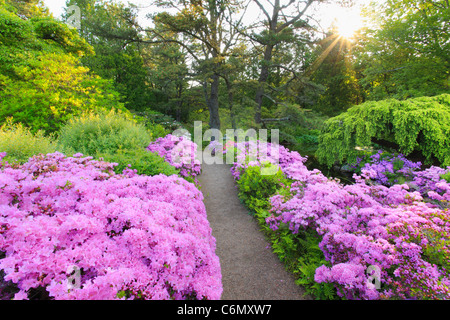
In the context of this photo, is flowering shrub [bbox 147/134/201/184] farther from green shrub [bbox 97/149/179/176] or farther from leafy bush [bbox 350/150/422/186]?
leafy bush [bbox 350/150/422/186]

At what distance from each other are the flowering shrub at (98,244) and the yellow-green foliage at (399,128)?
6.16 metres

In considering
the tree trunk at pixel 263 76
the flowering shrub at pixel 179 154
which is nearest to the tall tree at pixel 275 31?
the tree trunk at pixel 263 76

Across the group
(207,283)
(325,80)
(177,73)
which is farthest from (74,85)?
(325,80)

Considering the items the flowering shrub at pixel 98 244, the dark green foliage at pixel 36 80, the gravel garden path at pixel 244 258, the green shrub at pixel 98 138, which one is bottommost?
the gravel garden path at pixel 244 258

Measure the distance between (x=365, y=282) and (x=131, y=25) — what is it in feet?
40.2

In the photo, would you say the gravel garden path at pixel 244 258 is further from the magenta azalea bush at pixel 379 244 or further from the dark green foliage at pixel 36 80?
the dark green foliage at pixel 36 80

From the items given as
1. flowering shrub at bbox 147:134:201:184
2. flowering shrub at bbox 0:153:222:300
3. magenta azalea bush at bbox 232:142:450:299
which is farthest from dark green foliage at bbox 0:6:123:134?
magenta azalea bush at bbox 232:142:450:299

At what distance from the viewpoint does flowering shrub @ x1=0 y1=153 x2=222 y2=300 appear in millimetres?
1291

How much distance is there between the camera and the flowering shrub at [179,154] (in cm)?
546

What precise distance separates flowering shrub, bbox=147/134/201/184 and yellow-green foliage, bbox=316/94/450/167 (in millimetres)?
4772

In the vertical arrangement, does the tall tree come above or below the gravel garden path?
above

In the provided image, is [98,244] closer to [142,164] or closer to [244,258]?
[142,164]

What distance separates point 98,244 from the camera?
5.15 ft

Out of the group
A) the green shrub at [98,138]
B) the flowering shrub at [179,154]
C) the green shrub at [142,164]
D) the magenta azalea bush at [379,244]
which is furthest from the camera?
the flowering shrub at [179,154]
